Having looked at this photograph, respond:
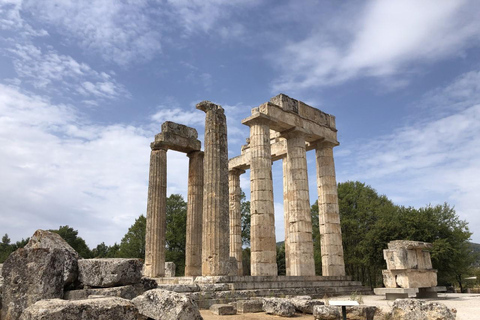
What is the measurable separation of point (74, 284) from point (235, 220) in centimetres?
2155

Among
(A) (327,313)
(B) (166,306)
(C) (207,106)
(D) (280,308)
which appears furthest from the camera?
(C) (207,106)

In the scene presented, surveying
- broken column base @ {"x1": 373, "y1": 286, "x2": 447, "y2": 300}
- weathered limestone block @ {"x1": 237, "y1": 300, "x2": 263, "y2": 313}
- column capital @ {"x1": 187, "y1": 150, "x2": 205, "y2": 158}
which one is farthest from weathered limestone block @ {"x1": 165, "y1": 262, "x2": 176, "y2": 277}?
weathered limestone block @ {"x1": 237, "y1": 300, "x2": 263, "y2": 313}

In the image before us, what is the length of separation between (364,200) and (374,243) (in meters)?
9.98

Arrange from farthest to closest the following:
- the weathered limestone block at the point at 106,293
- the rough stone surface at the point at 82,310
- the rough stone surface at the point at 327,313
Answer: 1. the rough stone surface at the point at 327,313
2. the weathered limestone block at the point at 106,293
3. the rough stone surface at the point at 82,310

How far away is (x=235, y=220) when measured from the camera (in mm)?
30250

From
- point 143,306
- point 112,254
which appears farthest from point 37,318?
Result: point 112,254

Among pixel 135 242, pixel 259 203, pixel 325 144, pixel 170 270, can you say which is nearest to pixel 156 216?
pixel 170 270

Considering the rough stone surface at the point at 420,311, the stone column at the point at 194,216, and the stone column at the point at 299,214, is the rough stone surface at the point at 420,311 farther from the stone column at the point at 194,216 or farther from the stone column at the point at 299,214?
the stone column at the point at 194,216

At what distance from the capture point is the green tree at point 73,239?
5591cm

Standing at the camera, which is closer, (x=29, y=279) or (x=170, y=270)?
(x=29, y=279)

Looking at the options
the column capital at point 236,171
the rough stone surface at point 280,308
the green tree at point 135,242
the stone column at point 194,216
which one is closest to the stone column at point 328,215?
the column capital at point 236,171

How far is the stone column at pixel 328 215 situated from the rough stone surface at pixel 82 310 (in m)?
20.7

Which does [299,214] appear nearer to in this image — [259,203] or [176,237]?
[259,203]

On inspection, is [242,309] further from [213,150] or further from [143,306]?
[213,150]
